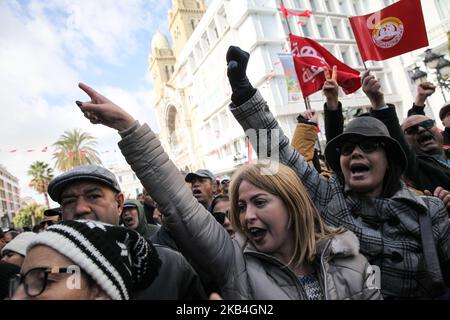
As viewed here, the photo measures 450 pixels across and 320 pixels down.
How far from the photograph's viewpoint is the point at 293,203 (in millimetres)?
1526

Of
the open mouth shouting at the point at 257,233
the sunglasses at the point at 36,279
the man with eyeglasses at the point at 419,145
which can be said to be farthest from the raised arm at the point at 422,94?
the sunglasses at the point at 36,279

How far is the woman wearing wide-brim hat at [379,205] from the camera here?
67.2 inches

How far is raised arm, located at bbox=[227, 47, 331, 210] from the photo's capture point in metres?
1.64

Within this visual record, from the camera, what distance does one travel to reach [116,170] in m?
71.8

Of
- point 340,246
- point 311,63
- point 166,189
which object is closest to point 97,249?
point 166,189

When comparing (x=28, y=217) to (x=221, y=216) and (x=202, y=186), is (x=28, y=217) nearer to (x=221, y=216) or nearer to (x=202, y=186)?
(x=202, y=186)

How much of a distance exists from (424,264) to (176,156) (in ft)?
151

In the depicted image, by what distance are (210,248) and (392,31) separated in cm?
413

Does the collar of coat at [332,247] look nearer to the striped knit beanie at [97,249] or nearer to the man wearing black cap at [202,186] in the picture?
the striped knit beanie at [97,249]

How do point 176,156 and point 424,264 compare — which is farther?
point 176,156

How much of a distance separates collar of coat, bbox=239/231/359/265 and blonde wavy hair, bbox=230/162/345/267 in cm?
4

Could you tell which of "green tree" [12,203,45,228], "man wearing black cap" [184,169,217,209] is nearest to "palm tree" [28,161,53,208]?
"green tree" [12,203,45,228]

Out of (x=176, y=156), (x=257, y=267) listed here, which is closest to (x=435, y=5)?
(x=257, y=267)
